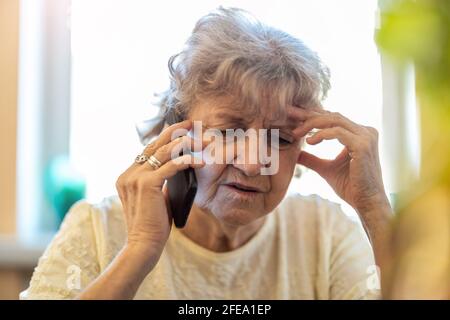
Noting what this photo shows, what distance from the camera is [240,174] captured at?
978mm

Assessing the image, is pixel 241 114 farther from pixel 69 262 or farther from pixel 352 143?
pixel 69 262

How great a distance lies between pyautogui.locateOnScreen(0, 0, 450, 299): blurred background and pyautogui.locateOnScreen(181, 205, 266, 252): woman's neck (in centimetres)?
16

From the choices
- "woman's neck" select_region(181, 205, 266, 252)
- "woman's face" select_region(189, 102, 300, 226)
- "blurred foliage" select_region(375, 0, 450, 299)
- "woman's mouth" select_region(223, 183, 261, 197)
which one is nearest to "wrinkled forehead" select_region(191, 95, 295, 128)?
"woman's face" select_region(189, 102, 300, 226)

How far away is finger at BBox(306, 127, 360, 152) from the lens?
3.09ft

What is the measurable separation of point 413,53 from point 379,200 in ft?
1.44

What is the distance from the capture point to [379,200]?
86cm

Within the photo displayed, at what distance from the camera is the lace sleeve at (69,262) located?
99cm

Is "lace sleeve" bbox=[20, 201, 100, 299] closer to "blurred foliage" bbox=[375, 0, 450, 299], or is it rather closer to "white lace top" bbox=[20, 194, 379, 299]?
"white lace top" bbox=[20, 194, 379, 299]

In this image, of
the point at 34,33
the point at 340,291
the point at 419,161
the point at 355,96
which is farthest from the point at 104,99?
the point at 419,161

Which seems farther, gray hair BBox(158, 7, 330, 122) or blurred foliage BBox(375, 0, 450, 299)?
gray hair BBox(158, 7, 330, 122)

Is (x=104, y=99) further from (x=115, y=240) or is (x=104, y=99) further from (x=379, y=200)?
(x=379, y=200)

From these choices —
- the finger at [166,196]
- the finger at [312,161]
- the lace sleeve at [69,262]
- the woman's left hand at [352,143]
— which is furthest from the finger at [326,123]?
the lace sleeve at [69,262]

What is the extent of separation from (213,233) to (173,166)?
0.28 meters

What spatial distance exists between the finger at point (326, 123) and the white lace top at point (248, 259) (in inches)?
8.5
